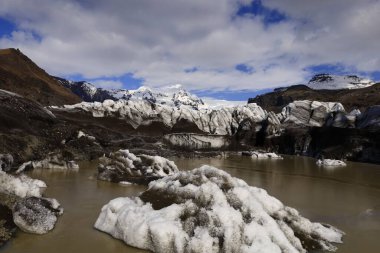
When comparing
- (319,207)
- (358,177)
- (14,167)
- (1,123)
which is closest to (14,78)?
(1,123)

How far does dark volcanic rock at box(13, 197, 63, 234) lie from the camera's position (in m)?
15.0

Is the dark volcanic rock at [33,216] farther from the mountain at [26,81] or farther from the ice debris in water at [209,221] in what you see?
the mountain at [26,81]

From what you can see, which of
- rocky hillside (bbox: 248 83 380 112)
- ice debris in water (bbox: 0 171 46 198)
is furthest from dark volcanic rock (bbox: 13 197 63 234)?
rocky hillside (bbox: 248 83 380 112)

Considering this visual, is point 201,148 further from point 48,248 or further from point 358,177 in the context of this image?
point 48,248

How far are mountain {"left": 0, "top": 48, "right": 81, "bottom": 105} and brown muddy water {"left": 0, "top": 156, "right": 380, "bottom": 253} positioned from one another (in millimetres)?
78795

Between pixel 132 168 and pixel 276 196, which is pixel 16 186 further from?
pixel 276 196

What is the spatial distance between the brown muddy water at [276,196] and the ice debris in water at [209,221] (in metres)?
0.75

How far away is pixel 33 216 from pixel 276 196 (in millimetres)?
16335

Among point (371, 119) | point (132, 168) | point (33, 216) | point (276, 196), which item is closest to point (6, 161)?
point (132, 168)

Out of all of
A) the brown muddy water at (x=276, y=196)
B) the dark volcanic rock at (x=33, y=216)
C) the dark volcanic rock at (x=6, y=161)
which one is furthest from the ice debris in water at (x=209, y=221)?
the dark volcanic rock at (x=6, y=161)

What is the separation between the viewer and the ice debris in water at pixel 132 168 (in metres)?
29.7

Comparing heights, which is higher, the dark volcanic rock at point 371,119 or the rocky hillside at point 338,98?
the rocky hillside at point 338,98

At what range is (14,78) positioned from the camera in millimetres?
116938

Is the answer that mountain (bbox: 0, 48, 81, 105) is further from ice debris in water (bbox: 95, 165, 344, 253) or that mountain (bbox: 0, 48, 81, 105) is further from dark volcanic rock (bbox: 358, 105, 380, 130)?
ice debris in water (bbox: 95, 165, 344, 253)
